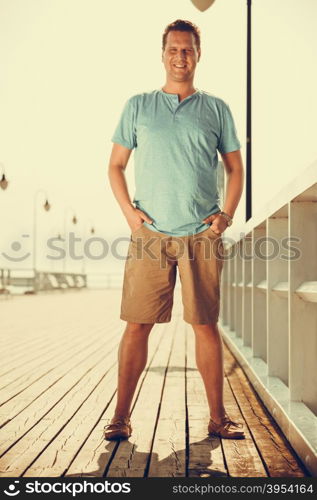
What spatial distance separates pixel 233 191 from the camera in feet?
10.5

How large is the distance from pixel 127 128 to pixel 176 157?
0.92 feet

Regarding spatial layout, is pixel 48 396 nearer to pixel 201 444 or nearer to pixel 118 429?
pixel 118 429

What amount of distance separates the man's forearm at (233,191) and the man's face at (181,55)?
448 millimetres

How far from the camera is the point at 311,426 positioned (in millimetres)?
2807

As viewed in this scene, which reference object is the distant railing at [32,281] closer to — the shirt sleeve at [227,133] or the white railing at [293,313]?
the white railing at [293,313]

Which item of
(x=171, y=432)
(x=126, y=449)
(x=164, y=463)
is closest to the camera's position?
(x=164, y=463)

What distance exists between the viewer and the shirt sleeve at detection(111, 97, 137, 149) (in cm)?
320

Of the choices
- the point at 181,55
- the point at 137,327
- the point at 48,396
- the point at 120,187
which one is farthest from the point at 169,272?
the point at 48,396

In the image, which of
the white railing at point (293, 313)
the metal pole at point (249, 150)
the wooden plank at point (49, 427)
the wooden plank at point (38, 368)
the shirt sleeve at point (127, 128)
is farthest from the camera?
the metal pole at point (249, 150)

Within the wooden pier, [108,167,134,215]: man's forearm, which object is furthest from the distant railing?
[108,167,134,215]: man's forearm

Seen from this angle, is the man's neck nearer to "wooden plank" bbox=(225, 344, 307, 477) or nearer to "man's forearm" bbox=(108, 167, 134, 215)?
"man's forearm" bbox=(108, 167, 134, 215)

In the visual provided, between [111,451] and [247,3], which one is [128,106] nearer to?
[111,451]

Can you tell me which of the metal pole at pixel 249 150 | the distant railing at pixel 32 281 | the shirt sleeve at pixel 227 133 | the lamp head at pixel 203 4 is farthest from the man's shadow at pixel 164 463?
the distant railing at pixel 32 281

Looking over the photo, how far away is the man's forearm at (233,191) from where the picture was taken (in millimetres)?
3178
